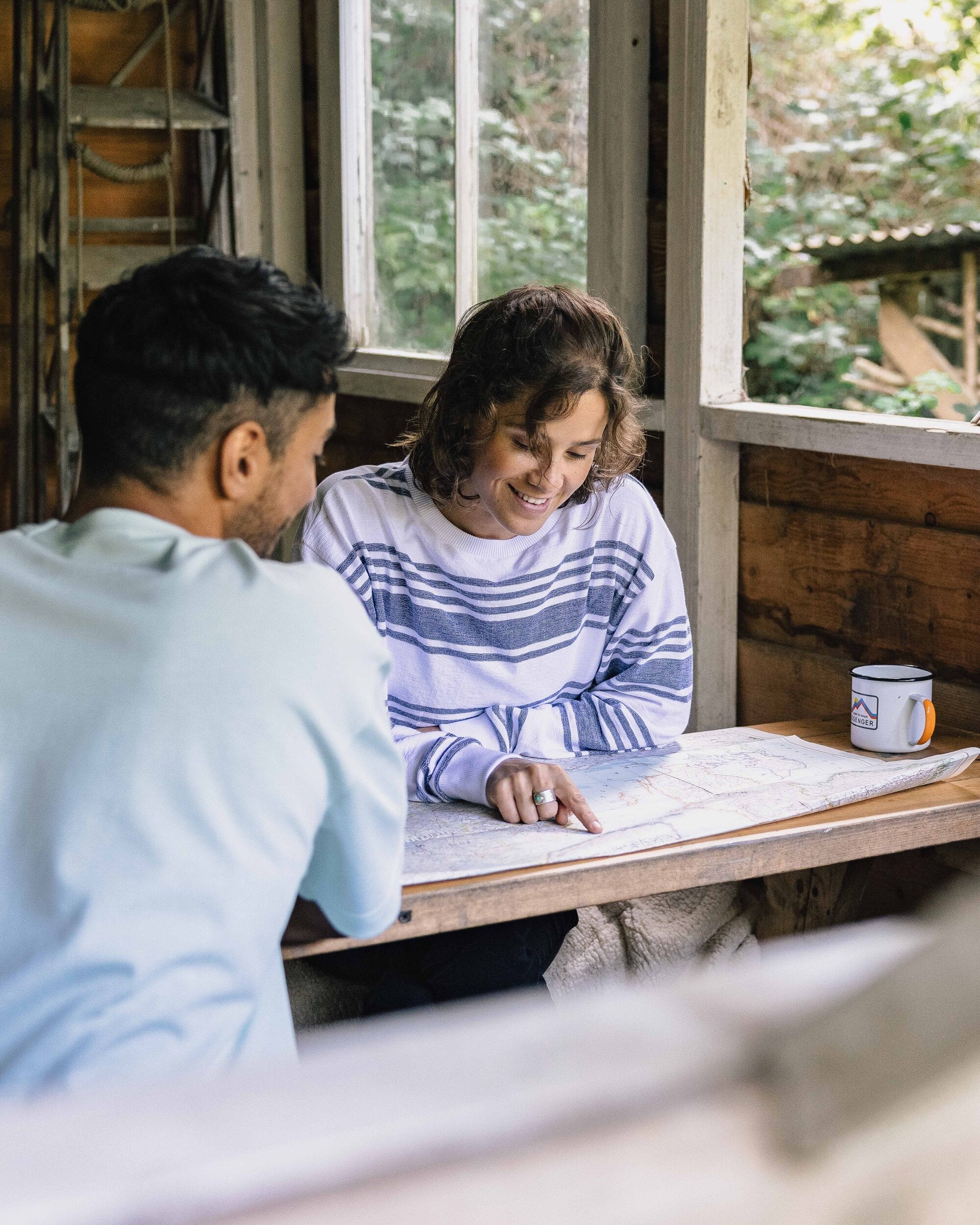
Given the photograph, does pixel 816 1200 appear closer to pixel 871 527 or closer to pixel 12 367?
pixel 871 527

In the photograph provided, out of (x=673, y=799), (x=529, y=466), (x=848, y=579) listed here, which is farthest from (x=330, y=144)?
(x=673, y=799)

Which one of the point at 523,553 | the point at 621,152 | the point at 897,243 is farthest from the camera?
the point at 897,243

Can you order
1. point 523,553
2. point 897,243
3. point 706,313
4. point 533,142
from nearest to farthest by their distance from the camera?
1. point 523,553
2. point 706,313
3. point 533,142
4. point 897,243

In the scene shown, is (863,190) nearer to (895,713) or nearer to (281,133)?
(281,133)

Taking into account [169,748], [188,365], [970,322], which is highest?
[970,322]

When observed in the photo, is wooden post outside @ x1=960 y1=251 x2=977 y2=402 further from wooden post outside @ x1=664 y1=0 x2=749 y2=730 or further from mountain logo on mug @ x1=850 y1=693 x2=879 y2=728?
mountain logo on mug @ x1=850 y1=693 x2=879 y2=728

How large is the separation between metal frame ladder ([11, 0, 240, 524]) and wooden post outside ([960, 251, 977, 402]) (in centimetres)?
287

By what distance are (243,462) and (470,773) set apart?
24.6 inches

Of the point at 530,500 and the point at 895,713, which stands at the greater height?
the point at 530,500

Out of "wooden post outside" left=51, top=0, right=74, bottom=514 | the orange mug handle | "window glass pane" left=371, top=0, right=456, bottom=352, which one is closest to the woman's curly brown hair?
the orange mug handle

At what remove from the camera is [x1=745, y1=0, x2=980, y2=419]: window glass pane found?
591 cm

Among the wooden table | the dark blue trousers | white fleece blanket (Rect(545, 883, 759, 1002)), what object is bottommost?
white fleece blanket (Rect(545, 883, 759, 1002))

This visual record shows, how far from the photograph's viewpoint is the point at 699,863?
4.67 feet

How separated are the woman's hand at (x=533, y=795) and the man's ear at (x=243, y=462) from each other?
575mm
